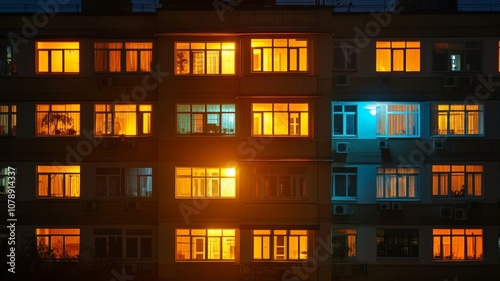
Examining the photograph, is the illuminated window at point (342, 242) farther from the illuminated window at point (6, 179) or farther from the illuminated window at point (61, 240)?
the illuminated window at point (6, 179)

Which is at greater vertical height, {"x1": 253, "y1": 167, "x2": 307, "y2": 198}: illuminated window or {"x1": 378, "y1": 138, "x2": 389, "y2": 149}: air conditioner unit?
{"x1": 378, "y1": 138, "x2": 389, "y2": 149}: air conditioner unit

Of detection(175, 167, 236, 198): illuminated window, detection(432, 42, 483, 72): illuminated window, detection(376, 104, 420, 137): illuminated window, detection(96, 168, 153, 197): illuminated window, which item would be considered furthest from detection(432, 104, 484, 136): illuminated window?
detection(96, 168, 153, 197): illuminated window

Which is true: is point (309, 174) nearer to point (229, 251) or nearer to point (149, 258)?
point (229, 251)

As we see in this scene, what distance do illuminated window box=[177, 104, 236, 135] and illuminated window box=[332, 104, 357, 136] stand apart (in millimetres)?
3578

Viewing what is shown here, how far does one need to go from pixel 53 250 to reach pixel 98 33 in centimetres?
756

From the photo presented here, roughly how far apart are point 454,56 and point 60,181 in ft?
46.9

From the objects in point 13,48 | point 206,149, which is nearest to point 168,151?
point 206,149

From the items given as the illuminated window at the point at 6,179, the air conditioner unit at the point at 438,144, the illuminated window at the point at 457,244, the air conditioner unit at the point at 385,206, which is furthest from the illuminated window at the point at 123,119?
the illuminated window at the point at 457,244

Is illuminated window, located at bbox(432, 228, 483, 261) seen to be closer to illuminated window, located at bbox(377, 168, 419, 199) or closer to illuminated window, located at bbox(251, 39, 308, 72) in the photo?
illuminated window, located at bbox(377, 168, 419, 199)

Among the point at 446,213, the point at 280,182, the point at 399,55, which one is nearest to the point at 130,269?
the point at 280,182

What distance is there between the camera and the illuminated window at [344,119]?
23.9 meters

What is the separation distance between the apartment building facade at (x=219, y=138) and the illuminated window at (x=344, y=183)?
3cm

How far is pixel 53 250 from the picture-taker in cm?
2352

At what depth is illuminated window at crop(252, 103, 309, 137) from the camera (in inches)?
905
